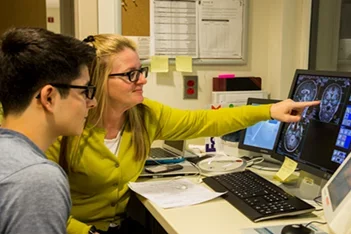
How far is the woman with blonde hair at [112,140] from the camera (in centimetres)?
164

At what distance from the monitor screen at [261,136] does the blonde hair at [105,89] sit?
0.56m

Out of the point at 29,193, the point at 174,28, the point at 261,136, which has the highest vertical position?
the point at 174,28

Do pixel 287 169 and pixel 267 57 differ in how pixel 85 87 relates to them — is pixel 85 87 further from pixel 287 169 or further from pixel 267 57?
pixel 267 57

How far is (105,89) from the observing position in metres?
1.68

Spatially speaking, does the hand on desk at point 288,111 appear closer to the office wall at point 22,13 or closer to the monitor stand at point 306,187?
the monitor stand at point 306,187

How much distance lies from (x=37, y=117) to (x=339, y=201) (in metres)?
0.71

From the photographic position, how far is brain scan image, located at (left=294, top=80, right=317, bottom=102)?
1.66 meters

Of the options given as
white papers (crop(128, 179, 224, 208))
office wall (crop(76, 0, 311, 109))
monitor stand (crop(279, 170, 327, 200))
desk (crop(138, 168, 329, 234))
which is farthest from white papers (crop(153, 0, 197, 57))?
desk (crop(138, 168, 329, 234))

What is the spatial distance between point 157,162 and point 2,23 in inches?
99.4

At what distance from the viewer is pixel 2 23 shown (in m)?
3.82

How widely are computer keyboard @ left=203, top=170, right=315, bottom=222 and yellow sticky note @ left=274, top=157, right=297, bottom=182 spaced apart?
97 mm

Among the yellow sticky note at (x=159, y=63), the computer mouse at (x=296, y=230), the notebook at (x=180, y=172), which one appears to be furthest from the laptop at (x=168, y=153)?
the computer mouse at (x=296, y=230)

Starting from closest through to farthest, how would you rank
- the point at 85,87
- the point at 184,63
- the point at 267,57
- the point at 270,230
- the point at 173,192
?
the point at 85,87, the point at 270,230, the point at 173,192, the point at 184,63, the point at 267,57

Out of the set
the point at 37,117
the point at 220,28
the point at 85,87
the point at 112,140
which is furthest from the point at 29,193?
the point at 220,28
